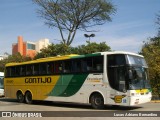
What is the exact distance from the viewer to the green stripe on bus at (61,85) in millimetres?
20797

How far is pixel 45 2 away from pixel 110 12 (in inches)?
330

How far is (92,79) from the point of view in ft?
63.4

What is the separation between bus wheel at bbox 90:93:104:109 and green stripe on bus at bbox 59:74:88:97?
1127 mm

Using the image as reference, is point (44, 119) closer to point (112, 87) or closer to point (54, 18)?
point (112, 87)

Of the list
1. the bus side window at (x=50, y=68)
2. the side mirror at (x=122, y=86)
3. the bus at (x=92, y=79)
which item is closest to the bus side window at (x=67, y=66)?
the bus at (x=92, y=79)

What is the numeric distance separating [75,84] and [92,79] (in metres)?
1.45

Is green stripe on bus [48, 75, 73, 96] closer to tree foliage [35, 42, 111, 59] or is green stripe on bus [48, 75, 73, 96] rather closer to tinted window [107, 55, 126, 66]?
tinted window [107, 55, 126, 66]

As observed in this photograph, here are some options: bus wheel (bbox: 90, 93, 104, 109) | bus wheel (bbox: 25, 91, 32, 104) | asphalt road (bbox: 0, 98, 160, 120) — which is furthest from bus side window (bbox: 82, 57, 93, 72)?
bus wheel (bbox: 25, 91, 32, 104)

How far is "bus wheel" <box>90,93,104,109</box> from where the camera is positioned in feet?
62.1

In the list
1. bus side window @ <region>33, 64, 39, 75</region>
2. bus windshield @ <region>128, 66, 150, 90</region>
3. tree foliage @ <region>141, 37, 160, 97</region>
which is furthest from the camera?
tree foliage @ <region>141, 37, 160, 97</region>

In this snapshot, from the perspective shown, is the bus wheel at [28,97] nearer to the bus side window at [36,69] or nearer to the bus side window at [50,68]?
the bus side window at [36,69]

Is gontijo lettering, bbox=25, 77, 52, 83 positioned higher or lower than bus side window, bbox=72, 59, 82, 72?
lower

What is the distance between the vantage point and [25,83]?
24.3 m

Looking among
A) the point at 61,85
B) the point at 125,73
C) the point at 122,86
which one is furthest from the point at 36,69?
the point at 125,73
